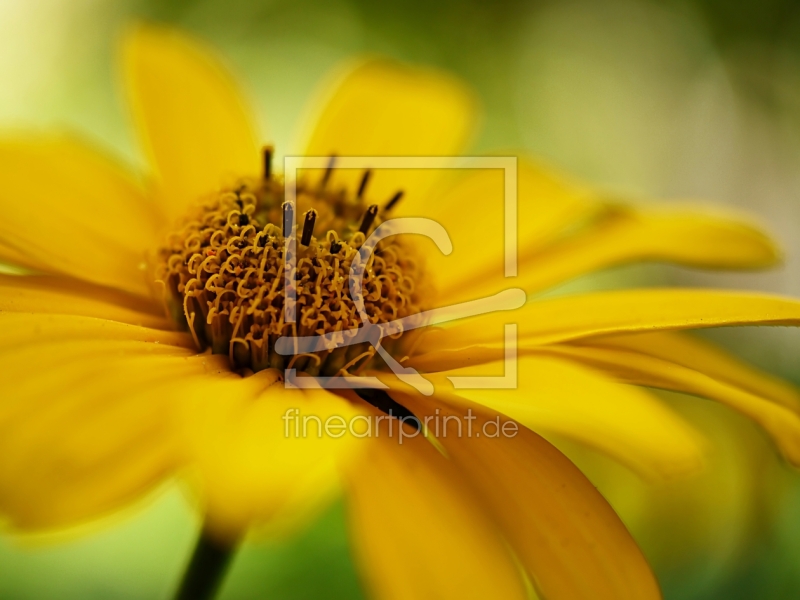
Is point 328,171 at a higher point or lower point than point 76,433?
higher

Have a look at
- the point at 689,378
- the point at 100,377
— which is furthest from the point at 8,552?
the point at 689,378

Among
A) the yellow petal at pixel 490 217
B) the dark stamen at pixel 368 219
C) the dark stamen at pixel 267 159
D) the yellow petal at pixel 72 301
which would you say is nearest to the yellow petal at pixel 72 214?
the yellow petal at pixel 72 301

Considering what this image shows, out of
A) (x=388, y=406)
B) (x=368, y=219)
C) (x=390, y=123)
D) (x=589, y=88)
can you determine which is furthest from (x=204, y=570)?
(x=589, y=88)

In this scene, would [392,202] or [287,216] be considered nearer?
[287,216]

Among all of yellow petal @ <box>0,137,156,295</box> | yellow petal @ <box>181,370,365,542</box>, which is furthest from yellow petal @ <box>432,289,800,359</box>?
yellow petal @ <box>0,137,156,295</box>

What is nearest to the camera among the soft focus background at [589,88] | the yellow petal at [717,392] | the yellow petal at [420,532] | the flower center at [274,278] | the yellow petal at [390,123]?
the yellow petal at [420,532]

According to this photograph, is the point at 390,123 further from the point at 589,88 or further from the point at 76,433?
the point at 589,88

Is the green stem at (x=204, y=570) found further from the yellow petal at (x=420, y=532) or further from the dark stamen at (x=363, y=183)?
the dark stamen at (x=363, y=183)
